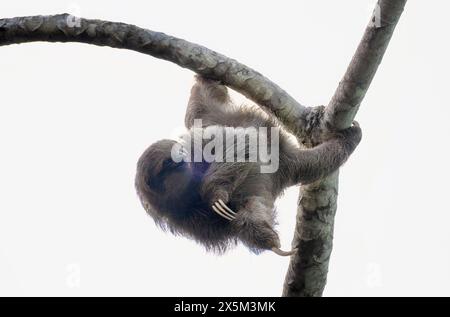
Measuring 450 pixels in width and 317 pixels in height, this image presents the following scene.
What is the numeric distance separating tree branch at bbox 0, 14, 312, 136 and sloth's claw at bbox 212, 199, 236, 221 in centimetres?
131

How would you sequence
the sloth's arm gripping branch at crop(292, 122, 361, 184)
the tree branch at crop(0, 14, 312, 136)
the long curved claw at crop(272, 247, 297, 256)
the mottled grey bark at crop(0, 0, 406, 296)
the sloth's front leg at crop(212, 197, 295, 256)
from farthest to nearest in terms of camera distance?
the sloth's arm gripping branch at crop(292, 122, 361, 184) < the tree branch at crop(0, 14, 312, 136) < the mottled grey bark at crop(0, 0, 406, 296) < the sloth's front leg at crop(212, 197, 295, 256) < the long curved claw at crop(272, 247, 297, 256)

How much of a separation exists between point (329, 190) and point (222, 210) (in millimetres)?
1582

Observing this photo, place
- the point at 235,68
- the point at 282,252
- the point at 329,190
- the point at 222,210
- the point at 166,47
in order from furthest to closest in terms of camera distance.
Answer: the point at 329,190 → the point at 235,68 → the point at 166,47 → the point at 222,210 → the point at 282,252

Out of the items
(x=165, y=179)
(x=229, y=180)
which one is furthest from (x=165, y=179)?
(x=229, y=180)

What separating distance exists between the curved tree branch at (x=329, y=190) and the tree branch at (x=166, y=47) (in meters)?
0.52

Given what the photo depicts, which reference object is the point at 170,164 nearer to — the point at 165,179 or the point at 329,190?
the point at 165,179

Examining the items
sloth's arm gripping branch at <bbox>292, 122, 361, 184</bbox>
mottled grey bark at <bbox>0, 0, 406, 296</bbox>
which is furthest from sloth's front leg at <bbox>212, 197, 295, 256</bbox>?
mottled grey bark at <bbox>0, 0, 406, 296</bbox>

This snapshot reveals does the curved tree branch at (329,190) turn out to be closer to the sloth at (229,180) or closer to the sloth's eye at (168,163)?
the sloth at (229,180)

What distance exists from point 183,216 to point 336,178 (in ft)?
5.96

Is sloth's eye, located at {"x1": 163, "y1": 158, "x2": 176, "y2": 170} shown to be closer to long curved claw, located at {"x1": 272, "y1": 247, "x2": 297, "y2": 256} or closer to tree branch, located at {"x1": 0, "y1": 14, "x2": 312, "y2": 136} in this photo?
tree branch, located at {"x1": 0, "y1": 14, "x2": 312, "y2": 136}

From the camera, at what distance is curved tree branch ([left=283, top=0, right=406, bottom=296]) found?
242 inches

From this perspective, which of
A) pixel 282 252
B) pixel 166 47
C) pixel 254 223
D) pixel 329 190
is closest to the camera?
pixel 282 252

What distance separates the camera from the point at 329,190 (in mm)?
7453

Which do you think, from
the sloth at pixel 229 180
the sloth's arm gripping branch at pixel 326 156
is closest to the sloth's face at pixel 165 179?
the sloth at pixel 229 180
